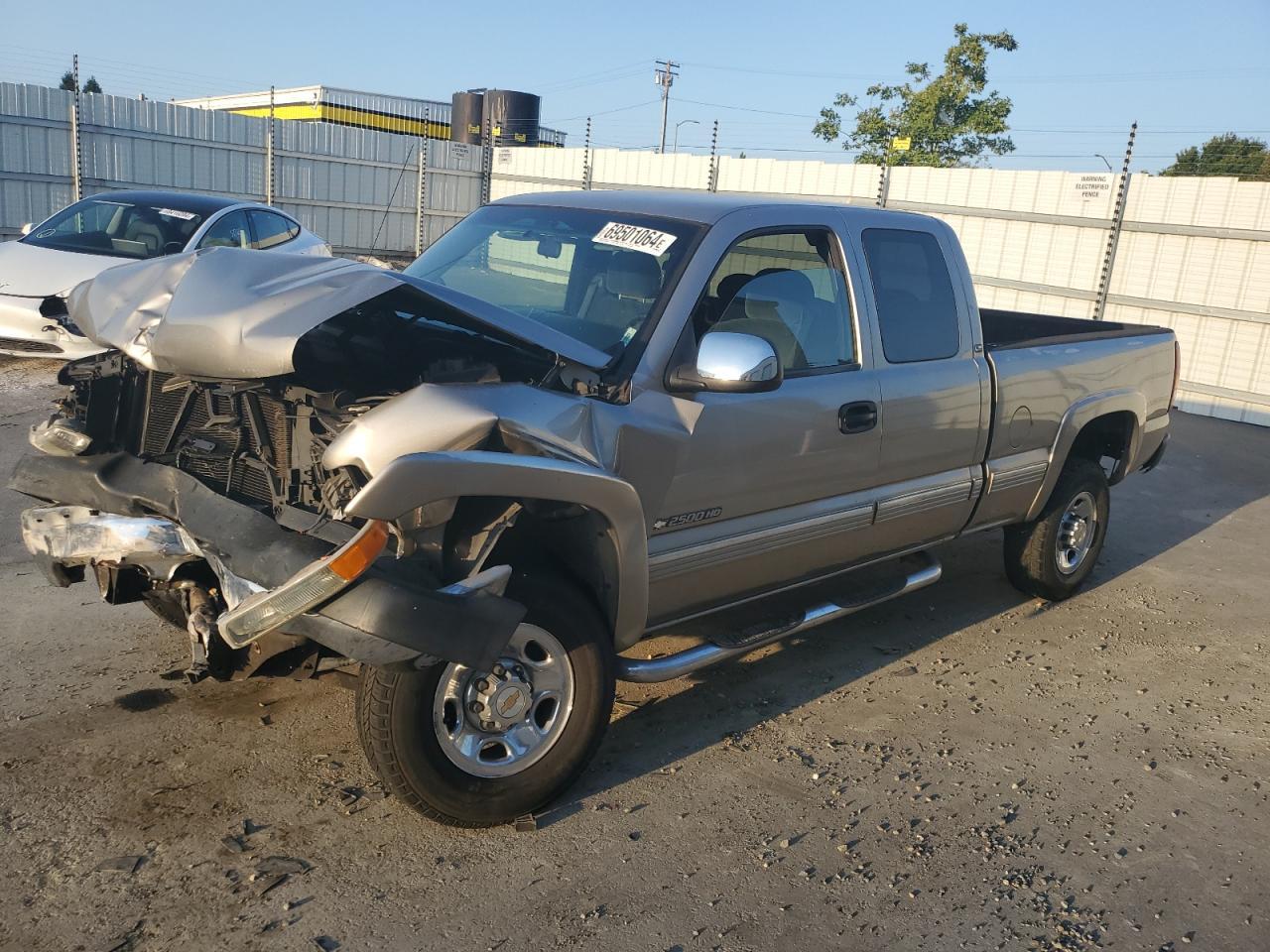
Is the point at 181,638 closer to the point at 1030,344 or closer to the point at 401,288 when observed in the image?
the point at 401,288

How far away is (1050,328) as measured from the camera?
676 cm

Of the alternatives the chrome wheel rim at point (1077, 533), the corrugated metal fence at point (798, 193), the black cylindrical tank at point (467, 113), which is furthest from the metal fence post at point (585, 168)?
the chrome wheel rim at point (1077, 533)

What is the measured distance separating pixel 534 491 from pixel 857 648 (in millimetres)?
2683

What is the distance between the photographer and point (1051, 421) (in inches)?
223

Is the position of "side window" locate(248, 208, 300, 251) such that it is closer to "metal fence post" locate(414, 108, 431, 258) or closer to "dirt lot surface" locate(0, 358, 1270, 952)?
"dirt lot surface" locate(0, 358, 1270, 952)

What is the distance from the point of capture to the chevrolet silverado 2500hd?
310 cm

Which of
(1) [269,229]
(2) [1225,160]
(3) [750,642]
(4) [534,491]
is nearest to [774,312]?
(3) [750,642]

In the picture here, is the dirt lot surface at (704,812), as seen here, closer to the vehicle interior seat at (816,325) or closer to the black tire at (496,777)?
the black tire at (496,777)

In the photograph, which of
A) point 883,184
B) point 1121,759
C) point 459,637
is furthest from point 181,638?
point 883,184

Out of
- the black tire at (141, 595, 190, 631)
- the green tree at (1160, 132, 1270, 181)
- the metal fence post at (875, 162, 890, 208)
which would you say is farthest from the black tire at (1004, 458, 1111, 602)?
the green tree at (1160, 132, 1270, 181)

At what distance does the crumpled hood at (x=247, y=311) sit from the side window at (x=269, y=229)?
313 inches

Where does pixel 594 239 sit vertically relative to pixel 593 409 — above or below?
above

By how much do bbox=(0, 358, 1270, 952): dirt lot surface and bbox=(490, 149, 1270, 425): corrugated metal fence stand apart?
848 centimetres

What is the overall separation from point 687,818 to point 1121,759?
190cm
